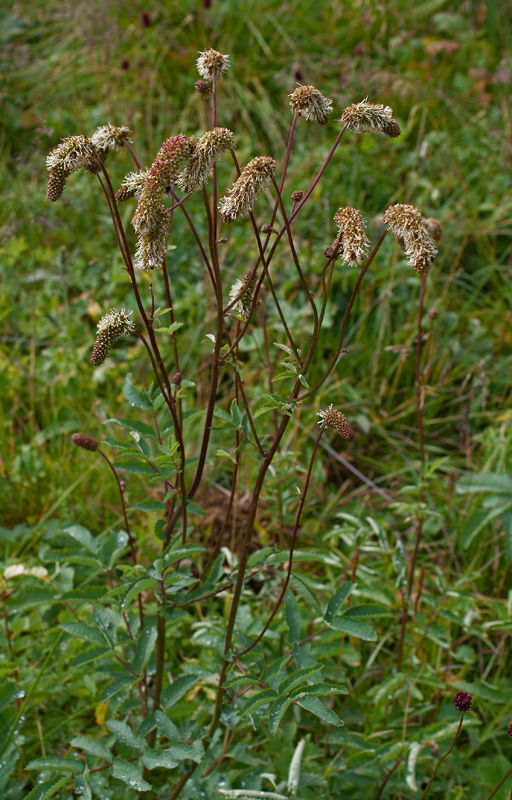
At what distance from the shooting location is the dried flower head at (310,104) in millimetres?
1059

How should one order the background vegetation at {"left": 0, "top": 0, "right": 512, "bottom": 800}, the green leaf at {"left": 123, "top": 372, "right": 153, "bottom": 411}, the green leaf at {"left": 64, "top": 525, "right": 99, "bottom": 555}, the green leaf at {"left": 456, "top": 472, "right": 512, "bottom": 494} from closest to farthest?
the green leaf at {"left": 123, "top": 372, "right": 153, "bottom": 411}
the green leaf at {"left": 64, "top": 525, "right": 99, "bottom": 555}
the background vegetation at {"left": 0, "top": 0, "right": 512, "bottom": 800}
the green leaf at {"left": 456, "top": 472, "right": 512, "bottom": 494}

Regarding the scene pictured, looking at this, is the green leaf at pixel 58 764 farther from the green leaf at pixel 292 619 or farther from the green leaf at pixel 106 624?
the green leaf at pixel 292 619

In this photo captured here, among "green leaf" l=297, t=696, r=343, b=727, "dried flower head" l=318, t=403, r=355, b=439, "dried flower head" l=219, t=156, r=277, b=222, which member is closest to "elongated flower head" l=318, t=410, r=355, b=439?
"dried flower head" l=318, t=403, r=355, b=439

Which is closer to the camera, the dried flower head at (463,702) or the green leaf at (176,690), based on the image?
the dried flower head at (463,702)

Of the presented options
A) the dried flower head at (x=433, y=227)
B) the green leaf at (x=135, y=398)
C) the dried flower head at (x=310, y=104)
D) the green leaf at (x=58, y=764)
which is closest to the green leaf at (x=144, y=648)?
the green leaf at (x=58, y=764)

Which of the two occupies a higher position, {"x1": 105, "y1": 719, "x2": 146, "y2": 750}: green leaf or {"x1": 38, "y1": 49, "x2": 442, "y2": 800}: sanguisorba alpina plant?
{"x1": 38, "y1": 49, "x2": 442, "y2": 800}: sanguisorba alpina plant

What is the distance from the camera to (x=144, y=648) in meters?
1.39

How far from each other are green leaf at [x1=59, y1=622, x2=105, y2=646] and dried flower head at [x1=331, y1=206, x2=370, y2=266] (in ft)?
3.10

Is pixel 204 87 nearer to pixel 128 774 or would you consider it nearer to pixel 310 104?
pixel 310 104

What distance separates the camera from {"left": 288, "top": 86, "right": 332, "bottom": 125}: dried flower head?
106 cm

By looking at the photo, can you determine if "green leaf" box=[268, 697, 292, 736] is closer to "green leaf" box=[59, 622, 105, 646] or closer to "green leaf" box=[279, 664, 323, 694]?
"green leaf" box=[279, 664, 323, 694]

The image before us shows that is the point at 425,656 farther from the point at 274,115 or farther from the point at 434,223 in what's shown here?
the point at 274,115

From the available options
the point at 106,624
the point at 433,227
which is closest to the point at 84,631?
the point at 106,624

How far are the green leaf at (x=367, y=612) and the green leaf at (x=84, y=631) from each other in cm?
53
